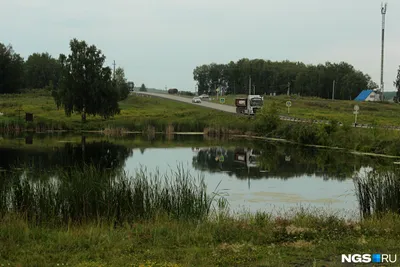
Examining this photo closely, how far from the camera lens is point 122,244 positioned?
834 cm

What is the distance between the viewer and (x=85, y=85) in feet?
208

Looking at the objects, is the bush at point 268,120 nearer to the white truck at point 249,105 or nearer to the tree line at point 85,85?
the white truck at point 249,105

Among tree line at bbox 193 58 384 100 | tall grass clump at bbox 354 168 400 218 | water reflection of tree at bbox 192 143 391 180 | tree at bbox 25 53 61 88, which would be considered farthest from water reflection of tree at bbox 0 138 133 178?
tree at bbox 25 53 61 88

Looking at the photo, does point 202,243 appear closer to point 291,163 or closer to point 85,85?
point 291,163

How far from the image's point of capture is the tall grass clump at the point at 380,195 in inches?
502

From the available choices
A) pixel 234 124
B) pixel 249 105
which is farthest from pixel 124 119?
pixel 249 105

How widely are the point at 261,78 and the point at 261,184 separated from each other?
122m

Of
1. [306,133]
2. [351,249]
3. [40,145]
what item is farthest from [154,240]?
[306,133]

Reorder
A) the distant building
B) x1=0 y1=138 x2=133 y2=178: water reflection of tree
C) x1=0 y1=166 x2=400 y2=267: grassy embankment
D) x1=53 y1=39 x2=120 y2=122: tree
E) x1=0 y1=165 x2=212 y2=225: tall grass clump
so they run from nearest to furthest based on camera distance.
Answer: x1=0 y1=166 x2=400 y2=267: grassy embankment, x1=0 y1=165 x2=212 y2=225: tall grass clump, x1=0 y1=138 x2=133 y2=178: water reflection of tree, x1=53 y1=39 x2=120 y2=122: tree, the distant building

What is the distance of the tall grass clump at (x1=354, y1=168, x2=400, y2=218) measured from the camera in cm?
1275

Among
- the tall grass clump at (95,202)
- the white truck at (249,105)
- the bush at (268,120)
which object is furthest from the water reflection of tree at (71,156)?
the white truck at (249,105)

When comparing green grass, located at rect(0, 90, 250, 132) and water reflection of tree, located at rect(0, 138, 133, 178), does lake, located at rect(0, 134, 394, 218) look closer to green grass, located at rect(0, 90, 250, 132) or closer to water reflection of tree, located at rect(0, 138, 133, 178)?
Result: water reflection of tree, located at rect(0, 138, 133, 178)

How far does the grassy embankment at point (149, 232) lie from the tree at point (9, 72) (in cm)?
9187

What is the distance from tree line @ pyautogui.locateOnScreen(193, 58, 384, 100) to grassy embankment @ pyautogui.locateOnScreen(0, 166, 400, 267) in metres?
104
